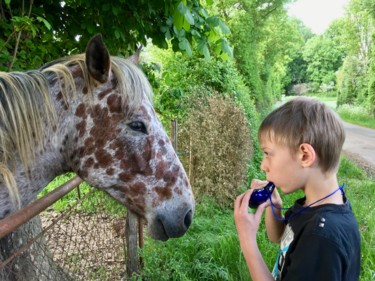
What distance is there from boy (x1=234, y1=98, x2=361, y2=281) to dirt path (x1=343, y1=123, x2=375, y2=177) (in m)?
7.90

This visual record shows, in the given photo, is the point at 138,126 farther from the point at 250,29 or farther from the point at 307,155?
the point at 250,29

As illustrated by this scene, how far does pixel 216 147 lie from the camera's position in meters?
5.64

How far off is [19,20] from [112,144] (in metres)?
1.22

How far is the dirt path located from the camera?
9.36 meters

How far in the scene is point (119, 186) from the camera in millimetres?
1668

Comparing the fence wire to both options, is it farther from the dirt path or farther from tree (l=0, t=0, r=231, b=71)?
the dirt path

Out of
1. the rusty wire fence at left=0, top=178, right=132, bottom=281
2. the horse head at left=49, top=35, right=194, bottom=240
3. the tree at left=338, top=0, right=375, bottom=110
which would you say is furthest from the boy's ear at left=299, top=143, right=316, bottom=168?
the tree at left=338, top=0, right=375, bottom=110

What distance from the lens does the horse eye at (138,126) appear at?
163 cm

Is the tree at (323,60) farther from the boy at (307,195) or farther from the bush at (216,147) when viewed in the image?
the boy at (307,195)

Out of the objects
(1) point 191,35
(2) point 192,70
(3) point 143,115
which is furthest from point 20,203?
(2) point 192,70

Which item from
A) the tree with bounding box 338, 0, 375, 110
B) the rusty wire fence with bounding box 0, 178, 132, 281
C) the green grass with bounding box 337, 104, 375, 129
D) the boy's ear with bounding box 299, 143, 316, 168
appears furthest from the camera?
the tree with bounding box 338, 0, 375, 110

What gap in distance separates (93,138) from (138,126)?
0.75ft

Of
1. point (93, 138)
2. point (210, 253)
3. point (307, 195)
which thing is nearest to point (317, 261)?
point (307, 195)

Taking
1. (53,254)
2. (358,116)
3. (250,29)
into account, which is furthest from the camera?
(358,116)
